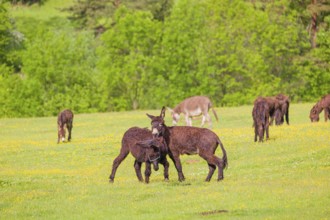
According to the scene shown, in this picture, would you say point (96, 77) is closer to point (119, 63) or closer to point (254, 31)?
point (119, 63)

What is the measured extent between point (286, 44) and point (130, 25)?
779 inches

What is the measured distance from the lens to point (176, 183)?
2528 centimetres

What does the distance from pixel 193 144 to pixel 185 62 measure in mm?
75254

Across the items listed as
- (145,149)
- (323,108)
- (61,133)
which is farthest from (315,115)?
(145,149)

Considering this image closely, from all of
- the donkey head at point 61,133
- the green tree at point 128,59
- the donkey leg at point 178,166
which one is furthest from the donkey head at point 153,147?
the green tree at point 128,59

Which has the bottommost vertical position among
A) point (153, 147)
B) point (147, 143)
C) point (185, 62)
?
point (153, 147)

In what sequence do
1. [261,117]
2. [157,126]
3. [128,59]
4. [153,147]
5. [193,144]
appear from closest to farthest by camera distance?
[157,126] → [153,147] → [193,144] → [261,117] → [128,59]

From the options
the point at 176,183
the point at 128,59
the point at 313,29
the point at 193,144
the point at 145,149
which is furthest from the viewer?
the point at 313,29

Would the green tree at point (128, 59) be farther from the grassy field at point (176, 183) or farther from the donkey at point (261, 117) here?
the donkey at point (261, 117)

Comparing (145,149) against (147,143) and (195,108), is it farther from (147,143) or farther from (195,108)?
(195,108)

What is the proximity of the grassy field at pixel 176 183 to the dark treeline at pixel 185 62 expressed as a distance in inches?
2168

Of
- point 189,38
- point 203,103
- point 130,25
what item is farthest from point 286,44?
point 203,103

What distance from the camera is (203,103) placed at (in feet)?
162

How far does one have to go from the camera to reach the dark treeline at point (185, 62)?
9994 cm
